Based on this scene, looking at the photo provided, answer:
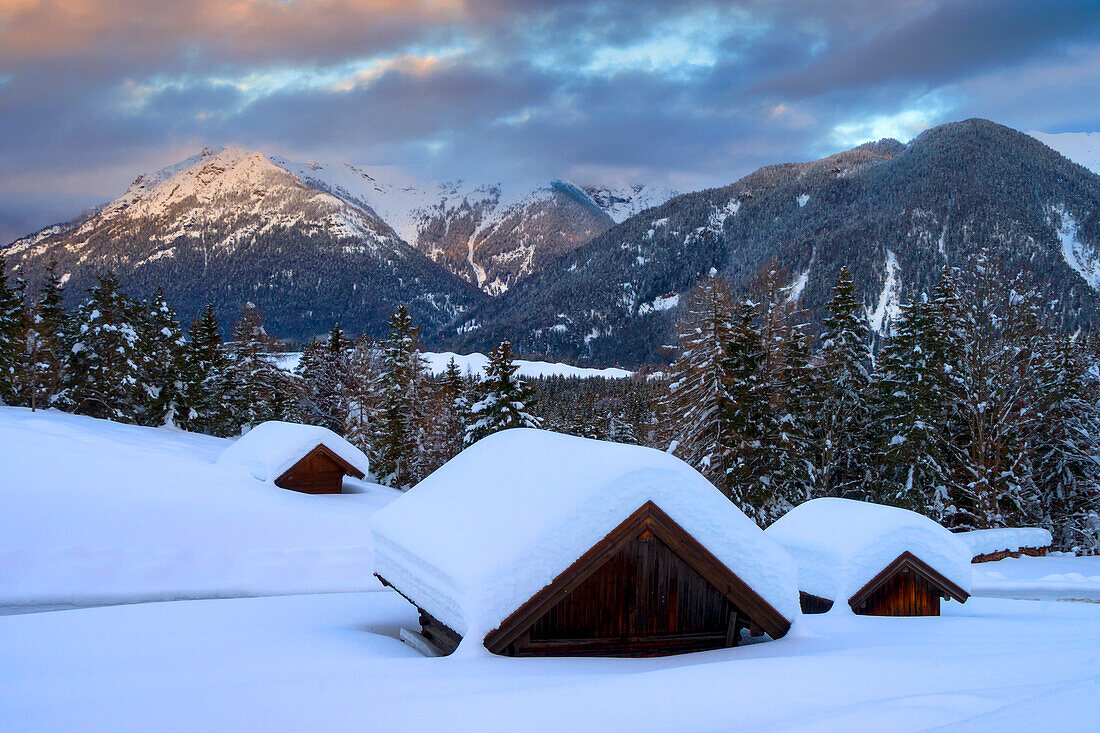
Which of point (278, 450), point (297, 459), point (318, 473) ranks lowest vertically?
point (318, 473)

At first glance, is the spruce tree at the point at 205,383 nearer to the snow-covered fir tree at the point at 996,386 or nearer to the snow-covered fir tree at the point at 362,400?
the snow-covered fir tree at the point at 362,400

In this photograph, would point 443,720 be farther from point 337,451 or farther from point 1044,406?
point 1044,406

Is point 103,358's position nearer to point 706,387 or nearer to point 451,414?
point 451,414

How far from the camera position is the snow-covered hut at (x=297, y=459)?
24734 millimetres

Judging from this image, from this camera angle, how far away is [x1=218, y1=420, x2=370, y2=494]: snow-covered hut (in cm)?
2473

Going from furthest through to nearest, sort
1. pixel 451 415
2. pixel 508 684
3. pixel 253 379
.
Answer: pixel 253 379 < pixel 451 415 < pixel 508 684

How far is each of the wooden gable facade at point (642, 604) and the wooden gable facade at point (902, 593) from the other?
5.12 meters

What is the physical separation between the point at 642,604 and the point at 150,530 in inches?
644

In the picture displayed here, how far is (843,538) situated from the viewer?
12.6 m

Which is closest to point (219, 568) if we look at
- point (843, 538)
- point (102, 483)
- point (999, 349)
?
point (102, 483)

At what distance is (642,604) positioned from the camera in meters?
7.63

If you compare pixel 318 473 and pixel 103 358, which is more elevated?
pixel 103 358

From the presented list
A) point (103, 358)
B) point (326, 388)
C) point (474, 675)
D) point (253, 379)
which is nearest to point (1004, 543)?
point (474, 675)

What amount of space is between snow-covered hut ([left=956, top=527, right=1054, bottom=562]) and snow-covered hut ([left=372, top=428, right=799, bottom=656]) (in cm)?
1854
